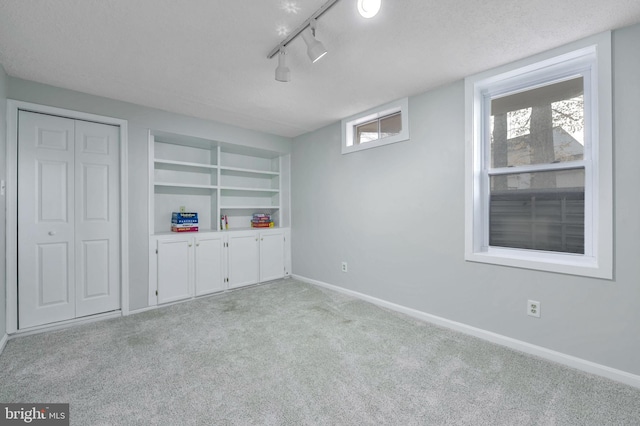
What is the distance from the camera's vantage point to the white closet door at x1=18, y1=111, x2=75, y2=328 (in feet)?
8.82

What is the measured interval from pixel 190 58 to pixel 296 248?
3157mm

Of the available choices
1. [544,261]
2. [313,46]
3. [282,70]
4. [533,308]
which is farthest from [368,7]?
[533,308]

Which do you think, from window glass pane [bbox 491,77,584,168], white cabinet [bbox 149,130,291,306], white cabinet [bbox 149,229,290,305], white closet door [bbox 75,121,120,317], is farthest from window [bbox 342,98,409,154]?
white closet door [bbox 75,121,120,317]

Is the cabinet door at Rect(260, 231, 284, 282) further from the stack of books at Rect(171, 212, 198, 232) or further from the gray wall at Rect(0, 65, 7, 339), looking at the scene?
the gray wall at Rect(0, 65, 7, 339)

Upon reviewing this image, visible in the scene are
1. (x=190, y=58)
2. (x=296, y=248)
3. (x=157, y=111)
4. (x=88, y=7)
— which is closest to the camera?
(x=88, y=7)

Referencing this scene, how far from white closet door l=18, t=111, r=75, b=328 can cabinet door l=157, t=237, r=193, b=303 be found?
2.73ft

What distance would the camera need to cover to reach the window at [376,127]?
3189 millimetres

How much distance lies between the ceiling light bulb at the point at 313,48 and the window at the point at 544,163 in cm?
160

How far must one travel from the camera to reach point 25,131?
2707 mm

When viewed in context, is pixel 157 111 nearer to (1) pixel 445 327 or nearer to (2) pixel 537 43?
(2) pixel 537 43

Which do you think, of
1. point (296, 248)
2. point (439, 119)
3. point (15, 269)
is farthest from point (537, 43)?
point (15, 269)

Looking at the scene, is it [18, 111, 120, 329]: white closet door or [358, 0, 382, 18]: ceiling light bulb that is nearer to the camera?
[358, 0, 382, 18]: ceiling light bulb

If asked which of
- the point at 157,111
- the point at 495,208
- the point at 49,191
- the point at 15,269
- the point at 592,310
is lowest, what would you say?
the point at 592,310

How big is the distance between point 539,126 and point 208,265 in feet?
13.2
